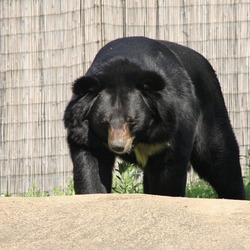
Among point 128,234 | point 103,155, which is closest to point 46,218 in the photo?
point 128,234

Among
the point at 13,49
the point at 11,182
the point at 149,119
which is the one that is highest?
the point at 13,49

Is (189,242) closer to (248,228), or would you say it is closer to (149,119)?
(248,228)

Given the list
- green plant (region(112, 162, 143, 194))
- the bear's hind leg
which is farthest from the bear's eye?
green plant (region(112, 162, 143, 194))

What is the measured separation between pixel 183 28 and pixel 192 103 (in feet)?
8.90

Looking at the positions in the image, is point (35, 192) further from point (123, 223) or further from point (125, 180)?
point (123, 223)

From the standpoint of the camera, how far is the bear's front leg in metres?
7.29

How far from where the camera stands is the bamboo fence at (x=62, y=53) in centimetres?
1026

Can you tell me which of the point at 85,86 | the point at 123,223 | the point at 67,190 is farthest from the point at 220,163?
the point at 123,223

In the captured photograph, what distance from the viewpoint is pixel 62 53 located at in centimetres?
1038

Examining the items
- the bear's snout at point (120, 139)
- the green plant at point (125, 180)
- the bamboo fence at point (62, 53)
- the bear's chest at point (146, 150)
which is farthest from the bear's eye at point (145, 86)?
the bamboo fence at point (62, 53)

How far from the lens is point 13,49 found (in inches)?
415

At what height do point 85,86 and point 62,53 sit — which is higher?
point 62,53

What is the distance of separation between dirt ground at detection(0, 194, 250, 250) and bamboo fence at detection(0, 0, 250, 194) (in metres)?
4.49

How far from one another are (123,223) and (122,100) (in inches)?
87.1
